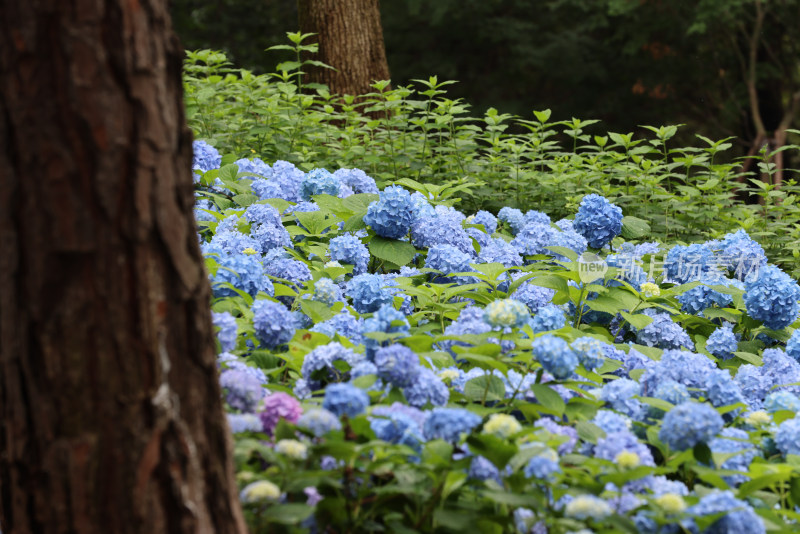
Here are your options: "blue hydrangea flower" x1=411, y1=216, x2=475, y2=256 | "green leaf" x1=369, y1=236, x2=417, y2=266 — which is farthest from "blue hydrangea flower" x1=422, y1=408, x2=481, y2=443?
"blue hydrangea flower" x1=411, y1=216, x2=475, y2=256

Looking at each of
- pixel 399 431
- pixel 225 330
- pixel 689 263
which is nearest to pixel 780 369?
pixel 689 263

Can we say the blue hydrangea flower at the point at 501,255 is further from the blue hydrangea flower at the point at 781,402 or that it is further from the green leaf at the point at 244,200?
the blue hydrangea flower at the point at 781,402

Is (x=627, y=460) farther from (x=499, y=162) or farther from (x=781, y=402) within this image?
(x=499, y=162)

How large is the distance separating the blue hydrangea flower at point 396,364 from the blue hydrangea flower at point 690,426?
0.59 meters

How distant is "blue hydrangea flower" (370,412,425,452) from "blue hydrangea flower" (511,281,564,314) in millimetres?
1415

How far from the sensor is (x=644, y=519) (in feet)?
5.29

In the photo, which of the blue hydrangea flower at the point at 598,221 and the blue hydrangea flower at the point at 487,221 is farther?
the blue hydrangea flower at the point at 487,221

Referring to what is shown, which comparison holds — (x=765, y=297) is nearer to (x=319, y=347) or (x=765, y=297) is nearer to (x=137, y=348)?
(x=319, y=347)

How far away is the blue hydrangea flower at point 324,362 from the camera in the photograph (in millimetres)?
2002

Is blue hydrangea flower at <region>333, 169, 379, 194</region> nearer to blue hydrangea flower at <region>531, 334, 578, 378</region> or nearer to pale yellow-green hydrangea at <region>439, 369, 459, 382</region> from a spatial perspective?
pale yellow-green hydrangea at <region>439, 369, 459, 382</region>

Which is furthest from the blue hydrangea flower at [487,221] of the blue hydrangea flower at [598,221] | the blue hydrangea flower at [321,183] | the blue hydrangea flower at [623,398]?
the blue hydrangea flower at [623,398]

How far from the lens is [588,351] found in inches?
85.1

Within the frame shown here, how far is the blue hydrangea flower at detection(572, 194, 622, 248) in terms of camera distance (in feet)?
12.1

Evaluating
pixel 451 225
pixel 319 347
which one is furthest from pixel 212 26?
pixel 319 347
